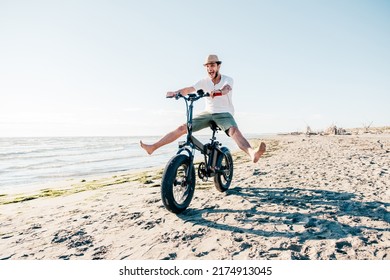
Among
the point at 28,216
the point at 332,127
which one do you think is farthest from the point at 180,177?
the point at 332,127

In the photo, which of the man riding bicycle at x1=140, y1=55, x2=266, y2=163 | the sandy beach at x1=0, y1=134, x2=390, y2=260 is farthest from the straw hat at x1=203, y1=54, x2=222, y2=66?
the sandy beach at x1=0, y1=134, x2=390, y2=260

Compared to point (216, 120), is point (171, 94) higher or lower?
higher

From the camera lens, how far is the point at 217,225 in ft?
11.9

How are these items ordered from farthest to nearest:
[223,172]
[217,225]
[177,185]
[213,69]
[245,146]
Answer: [223,172] < [213,69] < [245,146] < [177,185] < [217,225]

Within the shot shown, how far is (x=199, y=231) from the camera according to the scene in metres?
3.42

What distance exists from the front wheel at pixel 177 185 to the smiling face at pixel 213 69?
1.60 metres

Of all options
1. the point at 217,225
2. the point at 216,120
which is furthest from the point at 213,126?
the point at 217,225

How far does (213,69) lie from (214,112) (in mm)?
742

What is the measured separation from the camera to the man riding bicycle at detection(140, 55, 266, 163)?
4.65 meters

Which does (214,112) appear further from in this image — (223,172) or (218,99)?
(223,172)

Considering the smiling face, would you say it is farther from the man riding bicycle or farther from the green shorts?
the green shorts

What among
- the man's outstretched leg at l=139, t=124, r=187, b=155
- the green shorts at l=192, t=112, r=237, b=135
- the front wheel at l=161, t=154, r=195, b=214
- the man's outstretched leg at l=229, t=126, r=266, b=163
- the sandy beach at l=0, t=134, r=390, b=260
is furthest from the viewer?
the green shorts at l=192, t=112, r=237, b=135

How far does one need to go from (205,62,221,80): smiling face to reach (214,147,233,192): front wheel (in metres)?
1.47
